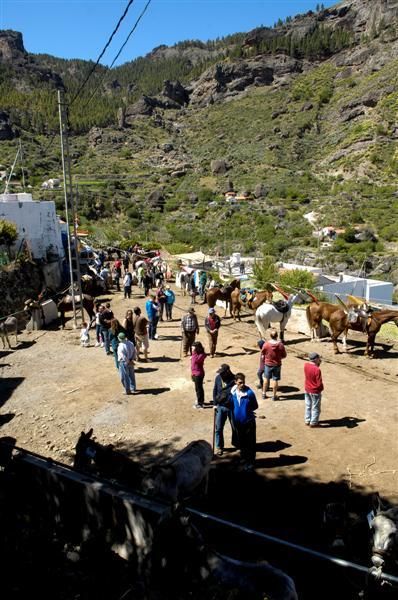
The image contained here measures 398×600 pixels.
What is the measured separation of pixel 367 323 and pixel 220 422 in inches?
269

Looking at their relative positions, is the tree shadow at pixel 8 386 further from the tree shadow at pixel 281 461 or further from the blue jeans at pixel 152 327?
the tree shadow at pixel 281 461

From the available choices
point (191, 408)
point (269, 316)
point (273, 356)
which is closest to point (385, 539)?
point (273, 356)

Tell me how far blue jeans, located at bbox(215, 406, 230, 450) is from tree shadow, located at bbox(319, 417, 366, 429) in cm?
219

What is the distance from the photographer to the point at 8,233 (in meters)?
25.8

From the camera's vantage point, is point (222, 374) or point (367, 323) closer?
point (222, 374)

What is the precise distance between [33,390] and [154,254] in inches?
848

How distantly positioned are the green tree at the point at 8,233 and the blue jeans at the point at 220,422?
20987 mm

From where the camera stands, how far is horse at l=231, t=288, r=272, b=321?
16.9 metres

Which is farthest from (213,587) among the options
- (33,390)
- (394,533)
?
(33,390)

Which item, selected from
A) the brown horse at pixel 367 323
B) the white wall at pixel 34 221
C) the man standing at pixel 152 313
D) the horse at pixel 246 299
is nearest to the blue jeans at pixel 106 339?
the man standing at pixel 152 313

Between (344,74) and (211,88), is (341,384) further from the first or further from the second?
(211,88)

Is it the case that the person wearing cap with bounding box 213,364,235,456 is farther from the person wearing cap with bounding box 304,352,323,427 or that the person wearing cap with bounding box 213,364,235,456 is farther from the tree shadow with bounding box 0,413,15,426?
the tree shadow with bounding box 0,413,15,426

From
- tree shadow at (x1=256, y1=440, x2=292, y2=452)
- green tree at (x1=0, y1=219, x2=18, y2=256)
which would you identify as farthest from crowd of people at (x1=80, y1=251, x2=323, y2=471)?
green tree at (x1=0, y1=219, x2=18, y2=256)

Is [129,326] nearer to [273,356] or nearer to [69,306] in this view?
[273,356]
